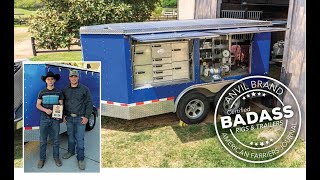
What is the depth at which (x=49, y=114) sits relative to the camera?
15.4 feet

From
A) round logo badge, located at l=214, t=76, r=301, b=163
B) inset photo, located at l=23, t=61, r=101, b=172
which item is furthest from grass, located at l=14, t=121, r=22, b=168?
round logo badge, located at l=214, t=76, r=301, b=163

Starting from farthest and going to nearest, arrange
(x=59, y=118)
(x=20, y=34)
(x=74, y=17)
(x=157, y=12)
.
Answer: (x=157, y=12) < (x=74, y=17) < (x=20, y=34) < (x=59, y=118)

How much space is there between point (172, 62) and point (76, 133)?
2170 mm

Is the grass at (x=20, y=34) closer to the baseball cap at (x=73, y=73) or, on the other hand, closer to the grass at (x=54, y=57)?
the grass at (x=54, y=57)

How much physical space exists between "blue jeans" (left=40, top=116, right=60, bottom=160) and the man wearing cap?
0.48 feet

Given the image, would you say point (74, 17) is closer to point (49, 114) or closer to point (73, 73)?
point (73, 73)

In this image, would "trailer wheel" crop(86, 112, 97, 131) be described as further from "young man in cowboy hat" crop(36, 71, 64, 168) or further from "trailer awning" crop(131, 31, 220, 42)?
"trailer awning" crop(131, 31, 220, 42)

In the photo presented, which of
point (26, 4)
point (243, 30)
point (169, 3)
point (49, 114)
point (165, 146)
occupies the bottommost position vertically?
point (165, 146)

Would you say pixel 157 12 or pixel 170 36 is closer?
pixel 170 36

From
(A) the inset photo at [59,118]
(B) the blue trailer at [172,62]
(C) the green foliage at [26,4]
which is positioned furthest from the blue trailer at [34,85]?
(C) the green foliage at [26,4]

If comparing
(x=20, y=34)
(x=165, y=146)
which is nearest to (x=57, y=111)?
(x=20, y=34)

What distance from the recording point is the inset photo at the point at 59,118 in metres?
4.70

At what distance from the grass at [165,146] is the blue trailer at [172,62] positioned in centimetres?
32

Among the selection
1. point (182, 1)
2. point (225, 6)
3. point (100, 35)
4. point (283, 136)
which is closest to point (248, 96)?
point (283, 136)
